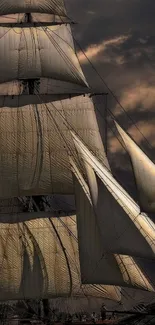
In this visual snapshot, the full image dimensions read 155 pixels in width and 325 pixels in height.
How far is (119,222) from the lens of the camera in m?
66.0

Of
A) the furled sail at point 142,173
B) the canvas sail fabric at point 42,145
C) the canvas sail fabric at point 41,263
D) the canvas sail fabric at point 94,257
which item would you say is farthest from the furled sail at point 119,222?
the canvas sail fabric at point 42,145

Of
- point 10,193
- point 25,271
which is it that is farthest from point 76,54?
point 25,271

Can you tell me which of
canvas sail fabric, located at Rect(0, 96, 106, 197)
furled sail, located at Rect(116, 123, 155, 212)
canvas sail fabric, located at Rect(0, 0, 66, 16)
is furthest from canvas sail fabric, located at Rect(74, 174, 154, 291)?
canvas sail fabric, located at Rect(0, 0, 66, 16)

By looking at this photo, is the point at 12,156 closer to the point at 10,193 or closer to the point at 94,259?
the point at 10,193

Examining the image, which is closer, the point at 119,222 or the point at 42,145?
the point at 119,222

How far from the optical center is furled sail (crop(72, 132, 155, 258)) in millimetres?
65250

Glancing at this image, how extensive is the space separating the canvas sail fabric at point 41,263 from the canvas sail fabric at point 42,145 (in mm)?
3059

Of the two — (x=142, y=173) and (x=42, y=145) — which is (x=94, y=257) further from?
(x=42, y=145)

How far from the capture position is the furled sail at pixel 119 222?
214 ft

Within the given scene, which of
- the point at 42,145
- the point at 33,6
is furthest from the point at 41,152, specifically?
the point at 33,6

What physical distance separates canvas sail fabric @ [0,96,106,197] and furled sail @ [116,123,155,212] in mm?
12530

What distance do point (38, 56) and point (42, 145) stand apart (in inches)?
304

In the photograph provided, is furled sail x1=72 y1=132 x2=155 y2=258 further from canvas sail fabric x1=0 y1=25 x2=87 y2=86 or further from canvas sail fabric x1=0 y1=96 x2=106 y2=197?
canvas sail fabric x1=0 y1=25 x2=87 y2=86

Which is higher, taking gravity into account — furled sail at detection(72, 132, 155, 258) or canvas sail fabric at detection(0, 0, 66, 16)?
canvas sail fabric at detection(0, 0, 66, 16)
